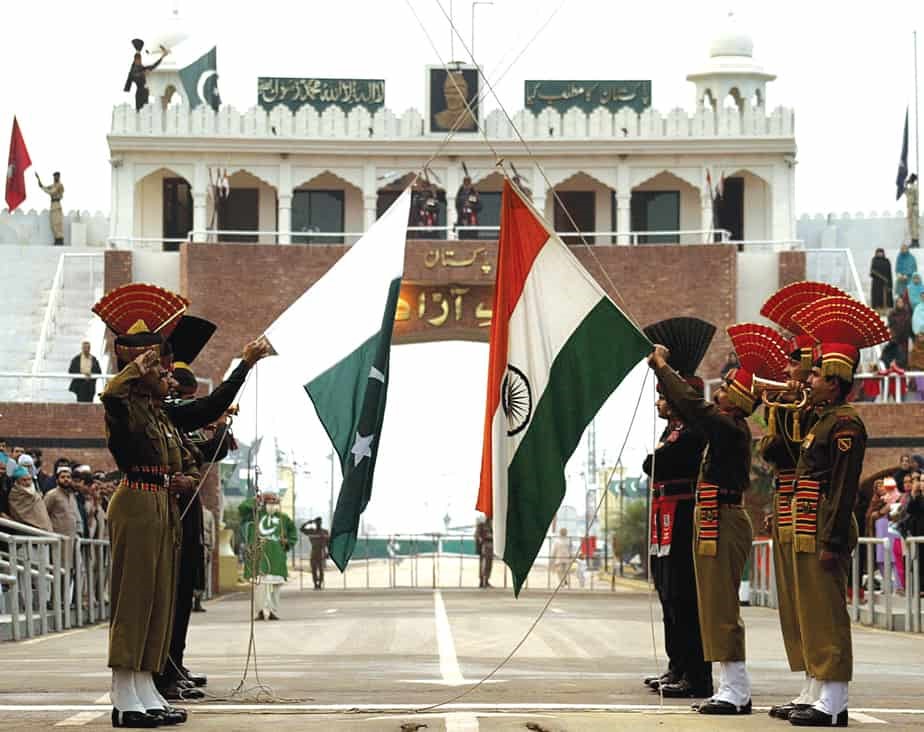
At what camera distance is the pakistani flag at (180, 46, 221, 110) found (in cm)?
5781

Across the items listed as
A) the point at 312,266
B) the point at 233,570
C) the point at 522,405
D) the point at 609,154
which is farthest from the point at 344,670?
the point at 609,154

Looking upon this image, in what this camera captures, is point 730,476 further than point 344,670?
No

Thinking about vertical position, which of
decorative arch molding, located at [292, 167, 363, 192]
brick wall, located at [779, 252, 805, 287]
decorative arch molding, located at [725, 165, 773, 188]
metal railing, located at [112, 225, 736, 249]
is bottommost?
brick wall, located at [779, 252, 805, 287]

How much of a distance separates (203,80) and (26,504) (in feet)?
121

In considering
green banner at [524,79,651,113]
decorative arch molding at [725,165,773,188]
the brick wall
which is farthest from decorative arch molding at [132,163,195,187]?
the brick wall

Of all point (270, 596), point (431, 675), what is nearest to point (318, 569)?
point (270, 596)

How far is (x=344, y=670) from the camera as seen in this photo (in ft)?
49.4

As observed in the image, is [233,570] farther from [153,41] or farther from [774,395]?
[774,395]

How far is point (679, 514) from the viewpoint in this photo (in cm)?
1355

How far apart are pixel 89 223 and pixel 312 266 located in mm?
11961

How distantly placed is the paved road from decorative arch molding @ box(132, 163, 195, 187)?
99.6 ft

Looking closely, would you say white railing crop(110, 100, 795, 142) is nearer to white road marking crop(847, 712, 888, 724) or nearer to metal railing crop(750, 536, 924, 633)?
metal railing crop(750, 536, 924, 633)

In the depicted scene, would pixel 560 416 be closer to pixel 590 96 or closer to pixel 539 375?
pixel 539 375

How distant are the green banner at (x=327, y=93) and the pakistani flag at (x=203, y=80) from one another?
2.58m
